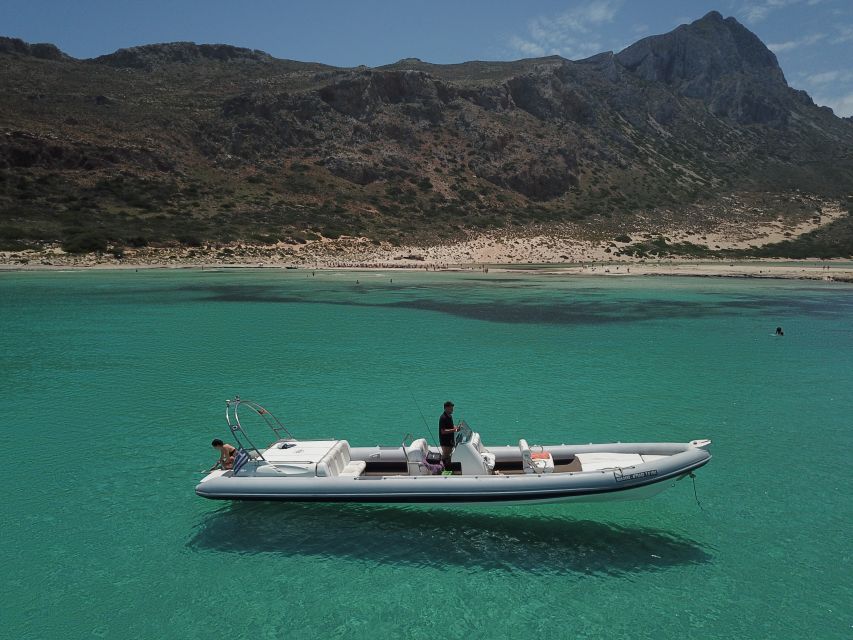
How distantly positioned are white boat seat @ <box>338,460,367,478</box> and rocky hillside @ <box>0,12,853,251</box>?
53.6m

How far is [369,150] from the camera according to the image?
277 feet

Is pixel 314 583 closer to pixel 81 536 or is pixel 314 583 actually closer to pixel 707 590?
pixel 81 536

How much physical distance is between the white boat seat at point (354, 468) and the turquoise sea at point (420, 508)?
0.64 metres

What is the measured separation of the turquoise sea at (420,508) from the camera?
7086 mm

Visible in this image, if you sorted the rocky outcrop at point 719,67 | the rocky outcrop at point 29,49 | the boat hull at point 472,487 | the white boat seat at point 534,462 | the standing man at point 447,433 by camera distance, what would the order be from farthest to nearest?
the rocky outcrop at point 719,67
the rocky outcrop at point 29,49
the standing man at point 447,433
the white boat seat at point 534,462
the boat hull at point 472,487

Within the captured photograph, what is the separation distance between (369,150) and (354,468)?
261 feet

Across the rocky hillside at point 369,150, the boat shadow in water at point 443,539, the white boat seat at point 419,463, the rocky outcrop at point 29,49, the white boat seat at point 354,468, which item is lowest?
the boat shadow in water at point 443,539

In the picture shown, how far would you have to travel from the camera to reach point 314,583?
Result: 7.57m

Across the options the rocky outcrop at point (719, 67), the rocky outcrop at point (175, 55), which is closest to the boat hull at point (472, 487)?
the rocky outcrop at point (175, 55)

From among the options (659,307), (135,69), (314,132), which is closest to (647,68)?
(314,132)

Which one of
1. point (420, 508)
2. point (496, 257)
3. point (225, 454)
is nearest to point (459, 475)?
point (420, 508)

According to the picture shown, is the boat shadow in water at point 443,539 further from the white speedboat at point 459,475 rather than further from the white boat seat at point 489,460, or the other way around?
the white boat seat at point 489,460

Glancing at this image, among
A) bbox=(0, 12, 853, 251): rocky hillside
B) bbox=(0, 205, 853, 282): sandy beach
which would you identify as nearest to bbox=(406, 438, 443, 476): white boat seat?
bbox=(0, 205, 853, 282): sandy beach

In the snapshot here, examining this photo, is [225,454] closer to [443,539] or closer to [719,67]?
[443,539]
